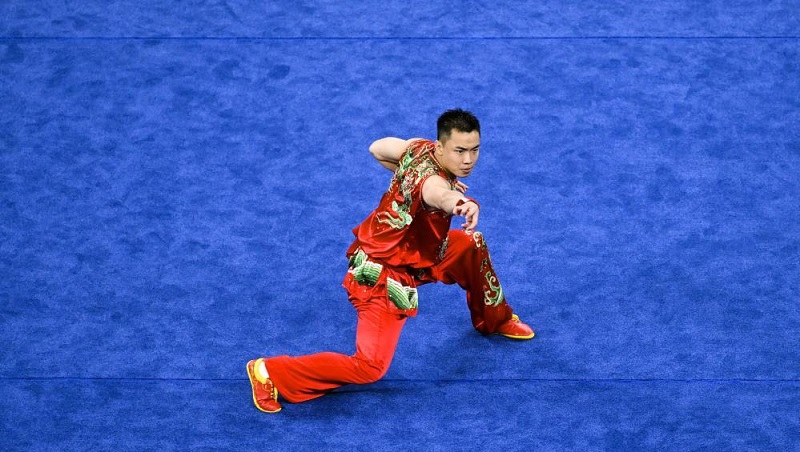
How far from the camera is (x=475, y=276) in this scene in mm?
4102

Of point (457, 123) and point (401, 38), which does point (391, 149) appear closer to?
point (457, 123)

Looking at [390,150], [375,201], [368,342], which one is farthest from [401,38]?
[368,342]

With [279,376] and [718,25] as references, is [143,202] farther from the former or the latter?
[718,25]

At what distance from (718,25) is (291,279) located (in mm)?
2984

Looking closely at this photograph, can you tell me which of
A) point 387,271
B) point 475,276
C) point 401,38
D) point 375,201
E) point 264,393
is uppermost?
point 401,38

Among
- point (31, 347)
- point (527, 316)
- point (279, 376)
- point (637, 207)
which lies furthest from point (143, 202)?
point (637, 207)

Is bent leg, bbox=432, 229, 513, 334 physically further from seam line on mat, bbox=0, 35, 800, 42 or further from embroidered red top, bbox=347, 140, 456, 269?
seam line on mat, bbox=0, 35, 800, 42

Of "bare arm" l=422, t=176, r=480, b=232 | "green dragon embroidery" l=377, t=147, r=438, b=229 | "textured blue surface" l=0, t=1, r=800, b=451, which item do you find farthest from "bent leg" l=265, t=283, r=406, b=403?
"bare arm" l=422, t=176, r=480, b=232

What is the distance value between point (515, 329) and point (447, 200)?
34.6 inches

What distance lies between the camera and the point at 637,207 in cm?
493

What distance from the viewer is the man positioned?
3848 millimetres

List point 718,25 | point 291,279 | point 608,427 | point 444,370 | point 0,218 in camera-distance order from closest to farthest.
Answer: point 608,427
point 444,370
point 291,279
point 0,218
point 718,25

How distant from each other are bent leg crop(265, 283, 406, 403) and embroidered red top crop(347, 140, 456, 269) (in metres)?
0.15

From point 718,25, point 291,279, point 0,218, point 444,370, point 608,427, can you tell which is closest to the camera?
point 608,427
